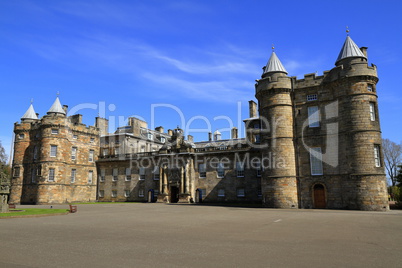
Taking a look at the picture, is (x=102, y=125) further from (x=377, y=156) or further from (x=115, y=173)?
(x=377, y=156)

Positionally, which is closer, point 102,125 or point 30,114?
point 30,114

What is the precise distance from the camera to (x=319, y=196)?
29.2 meters

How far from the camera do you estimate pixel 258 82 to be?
107 ft

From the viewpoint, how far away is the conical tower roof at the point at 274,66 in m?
32.1

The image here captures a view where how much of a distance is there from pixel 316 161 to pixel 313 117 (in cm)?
455

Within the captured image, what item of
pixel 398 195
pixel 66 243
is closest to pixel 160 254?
pixel 66 243

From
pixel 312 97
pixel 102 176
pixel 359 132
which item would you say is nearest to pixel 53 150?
pixel 102 176

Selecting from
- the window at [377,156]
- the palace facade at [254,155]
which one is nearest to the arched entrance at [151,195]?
the palace facade at [254,155]

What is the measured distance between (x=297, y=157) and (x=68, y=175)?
34467mm

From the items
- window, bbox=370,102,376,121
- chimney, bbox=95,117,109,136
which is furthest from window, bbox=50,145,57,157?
window, bbox=370,102,376,121

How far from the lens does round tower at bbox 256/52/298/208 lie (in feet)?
96.3

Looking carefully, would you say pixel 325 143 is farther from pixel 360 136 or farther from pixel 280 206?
pixel 280 206

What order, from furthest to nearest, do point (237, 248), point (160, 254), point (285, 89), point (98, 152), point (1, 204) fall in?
point (98, 152) → point (285, 89) → point (1, 204) → point (237, 248) → point (160, 254)

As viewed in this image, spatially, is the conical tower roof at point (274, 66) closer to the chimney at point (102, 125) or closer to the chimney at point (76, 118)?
the chimney at point (76, 118)
